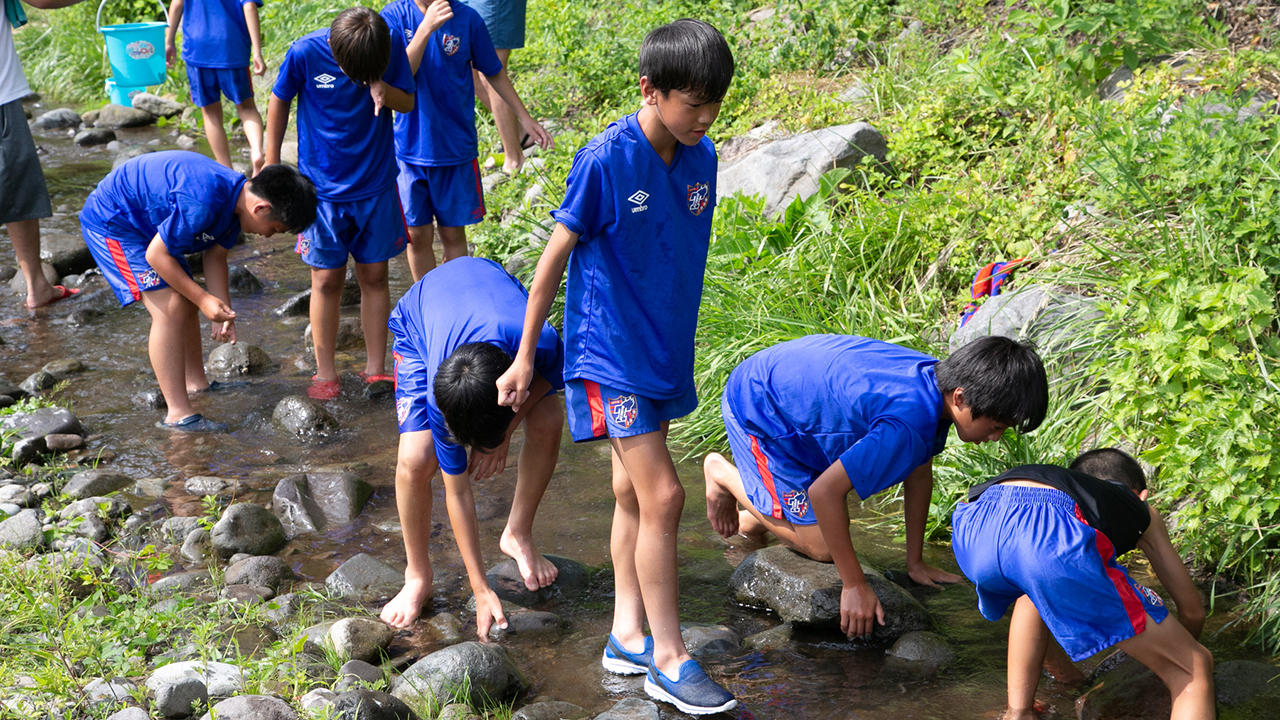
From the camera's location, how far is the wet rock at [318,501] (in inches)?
161

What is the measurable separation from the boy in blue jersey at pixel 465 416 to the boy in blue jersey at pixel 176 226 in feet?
4.31

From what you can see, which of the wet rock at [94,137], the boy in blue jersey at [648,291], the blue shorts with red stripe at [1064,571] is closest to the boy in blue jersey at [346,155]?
the boy in blue jersey at [648,291]

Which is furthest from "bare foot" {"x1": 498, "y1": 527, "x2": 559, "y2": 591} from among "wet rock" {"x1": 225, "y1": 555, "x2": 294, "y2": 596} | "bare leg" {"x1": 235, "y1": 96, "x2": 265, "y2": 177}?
"bare leg" {"x1": 235, "y1": 96, "x2": 265, "y2": 177}

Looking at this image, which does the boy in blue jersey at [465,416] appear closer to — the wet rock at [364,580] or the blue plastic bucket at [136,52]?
the wet rock at [364,580]

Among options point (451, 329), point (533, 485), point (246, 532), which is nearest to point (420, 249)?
point (246, 532)

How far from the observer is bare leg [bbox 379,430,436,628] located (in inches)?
133

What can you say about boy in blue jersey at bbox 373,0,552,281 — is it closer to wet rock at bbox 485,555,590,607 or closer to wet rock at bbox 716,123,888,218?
wet rock at bbox 716,123,888,218

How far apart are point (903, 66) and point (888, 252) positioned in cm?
203

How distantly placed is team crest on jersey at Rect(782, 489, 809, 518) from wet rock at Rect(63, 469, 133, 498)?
8.50 feet

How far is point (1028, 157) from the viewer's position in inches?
203

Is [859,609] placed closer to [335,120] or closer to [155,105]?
[335,120]

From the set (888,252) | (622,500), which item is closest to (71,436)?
(622,500)

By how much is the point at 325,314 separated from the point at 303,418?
54 centimetres

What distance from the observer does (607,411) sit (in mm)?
2961
